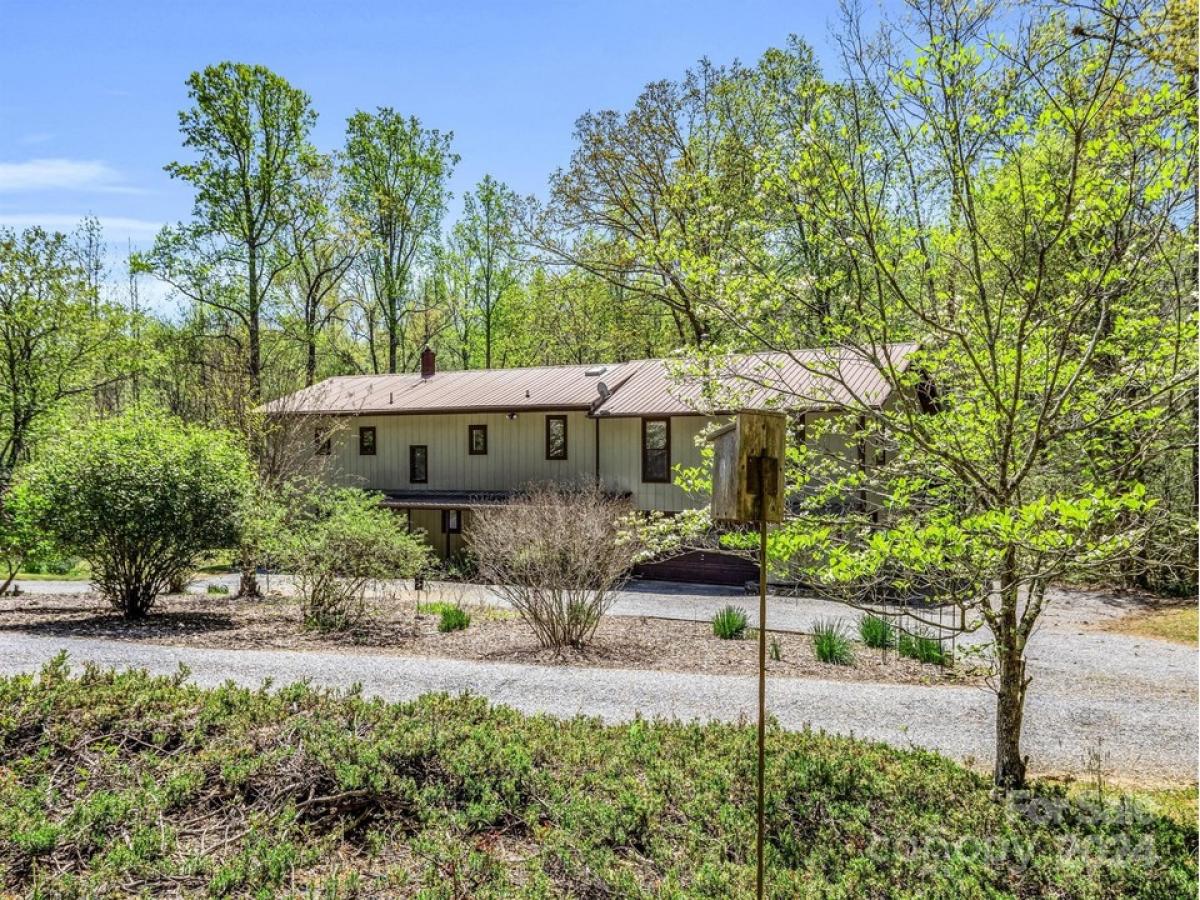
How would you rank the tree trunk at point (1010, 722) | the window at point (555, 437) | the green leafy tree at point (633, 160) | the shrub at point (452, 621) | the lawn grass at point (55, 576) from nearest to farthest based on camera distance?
the tree trunk at point (1010, 722) → the shrub at point (452, 621) → the lawn grass at point (55, 576) → the window at point (555, 437) → the green leafy tree at point (633, 160)

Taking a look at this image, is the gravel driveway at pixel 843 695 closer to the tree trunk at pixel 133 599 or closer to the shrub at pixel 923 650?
the shrub at pixel 923 650

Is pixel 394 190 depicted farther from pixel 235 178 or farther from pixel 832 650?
pixel 832 650

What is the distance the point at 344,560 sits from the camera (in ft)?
40.0

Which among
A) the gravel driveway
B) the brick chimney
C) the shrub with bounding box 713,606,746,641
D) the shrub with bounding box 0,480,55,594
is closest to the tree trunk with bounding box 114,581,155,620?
the shrub with bounding box 0,480,55,594

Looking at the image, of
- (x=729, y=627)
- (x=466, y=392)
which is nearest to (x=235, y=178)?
(x=466, y=392)

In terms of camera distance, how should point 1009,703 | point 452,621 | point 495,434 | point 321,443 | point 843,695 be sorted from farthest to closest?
point 495,434 → point 321,443 → point 452,621 → point 843,695 → point 1009,703

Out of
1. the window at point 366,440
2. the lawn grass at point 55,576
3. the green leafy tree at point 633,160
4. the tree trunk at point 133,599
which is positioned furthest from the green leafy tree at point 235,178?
the tree trunk at point 133,599

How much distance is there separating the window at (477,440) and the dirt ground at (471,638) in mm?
9226

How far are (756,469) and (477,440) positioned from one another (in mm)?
19739

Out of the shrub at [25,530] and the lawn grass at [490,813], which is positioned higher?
the shrub at [25,530]

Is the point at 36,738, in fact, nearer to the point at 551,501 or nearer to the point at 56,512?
the point at 56,512

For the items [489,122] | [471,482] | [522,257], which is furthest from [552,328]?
[489,122]

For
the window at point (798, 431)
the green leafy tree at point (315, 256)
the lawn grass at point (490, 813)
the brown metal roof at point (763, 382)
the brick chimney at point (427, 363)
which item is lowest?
the lawn grass at point (490, 813)

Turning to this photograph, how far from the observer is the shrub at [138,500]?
12.1 meters
